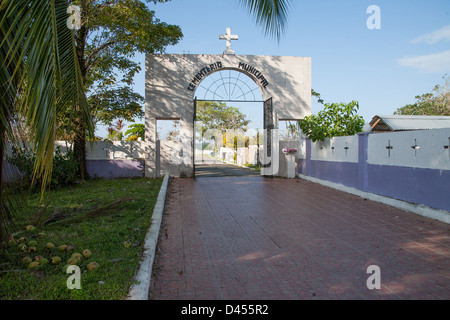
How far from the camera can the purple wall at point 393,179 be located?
682 cm

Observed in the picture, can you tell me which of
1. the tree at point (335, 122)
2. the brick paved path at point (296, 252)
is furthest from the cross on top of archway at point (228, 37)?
the brick paved path at point (296, 252)

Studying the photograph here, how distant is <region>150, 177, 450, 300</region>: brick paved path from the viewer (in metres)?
3.55

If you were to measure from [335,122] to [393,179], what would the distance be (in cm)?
420

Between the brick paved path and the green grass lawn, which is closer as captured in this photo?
the green grass lawn

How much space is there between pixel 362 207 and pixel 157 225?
16.1 feet

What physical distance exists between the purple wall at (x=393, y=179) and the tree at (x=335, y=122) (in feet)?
3.48

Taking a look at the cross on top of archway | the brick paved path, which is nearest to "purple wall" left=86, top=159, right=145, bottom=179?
the cross on top of archway

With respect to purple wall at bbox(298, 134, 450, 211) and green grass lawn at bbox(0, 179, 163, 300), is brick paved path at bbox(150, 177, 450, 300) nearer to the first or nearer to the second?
green grass lawn at bbox(0, 179, 163, 300)

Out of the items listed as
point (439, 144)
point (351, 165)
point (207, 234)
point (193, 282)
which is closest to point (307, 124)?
point (351, 165)

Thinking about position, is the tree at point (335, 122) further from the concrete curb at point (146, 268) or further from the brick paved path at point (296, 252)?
the concrete curb at point (146, 268)

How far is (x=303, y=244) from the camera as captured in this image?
5.15 metres

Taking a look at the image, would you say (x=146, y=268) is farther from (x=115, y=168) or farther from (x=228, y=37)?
(x=228, y=37)

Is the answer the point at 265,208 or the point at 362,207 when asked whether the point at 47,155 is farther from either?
the point at 362,207

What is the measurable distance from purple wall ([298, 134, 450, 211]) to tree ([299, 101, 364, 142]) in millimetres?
1062
